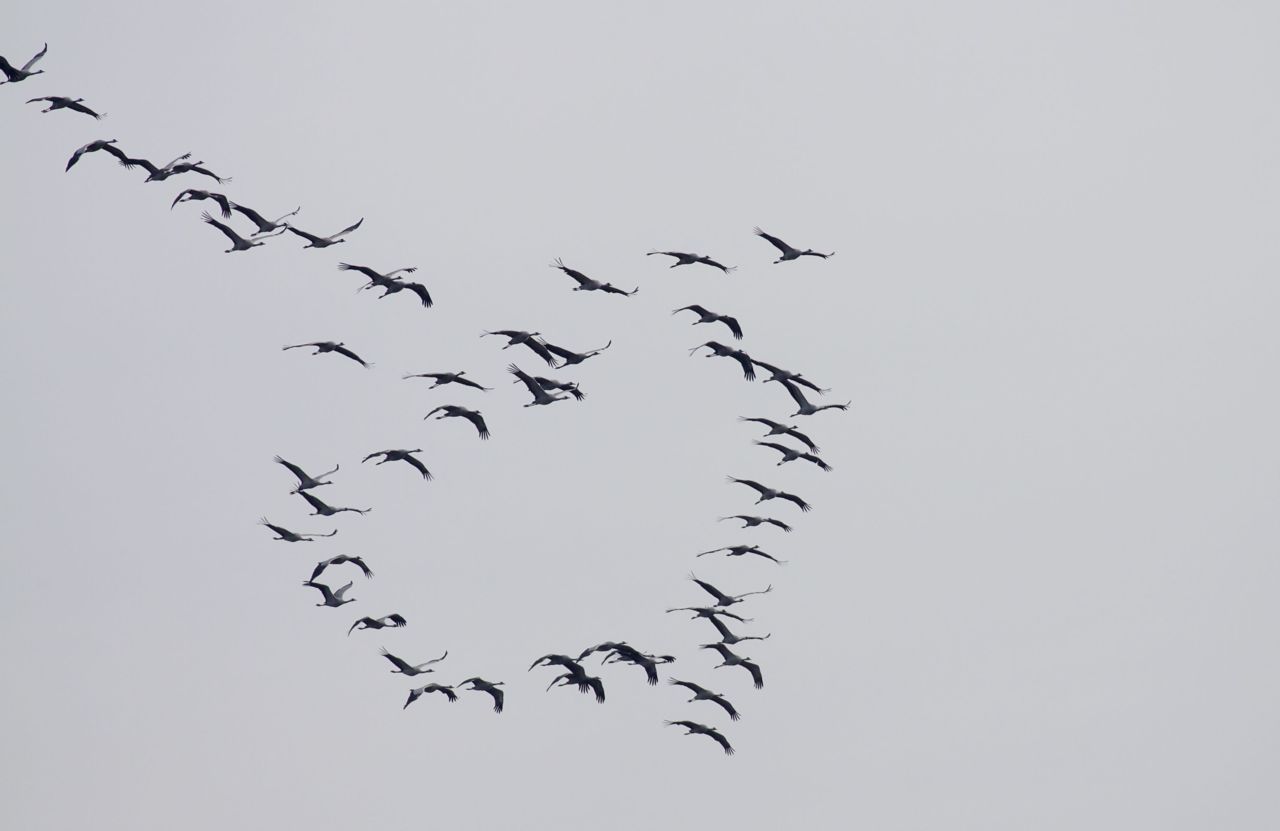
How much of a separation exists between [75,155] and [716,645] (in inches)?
1400

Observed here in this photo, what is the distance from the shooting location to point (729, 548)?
435ft

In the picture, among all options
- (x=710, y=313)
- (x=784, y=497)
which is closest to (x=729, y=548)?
(x=784, y=497)

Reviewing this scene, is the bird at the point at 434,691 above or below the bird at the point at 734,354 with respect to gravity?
below

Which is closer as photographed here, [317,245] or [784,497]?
[317,245]

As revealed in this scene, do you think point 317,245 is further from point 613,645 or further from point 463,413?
point 613,645

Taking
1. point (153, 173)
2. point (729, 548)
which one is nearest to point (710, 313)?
point (729, 548)

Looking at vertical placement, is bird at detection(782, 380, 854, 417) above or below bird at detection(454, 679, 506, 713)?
above

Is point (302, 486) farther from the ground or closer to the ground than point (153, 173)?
closer to the ground

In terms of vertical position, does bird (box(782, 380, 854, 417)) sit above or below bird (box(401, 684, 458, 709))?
above

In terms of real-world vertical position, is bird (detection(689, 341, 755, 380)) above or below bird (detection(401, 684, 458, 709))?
above

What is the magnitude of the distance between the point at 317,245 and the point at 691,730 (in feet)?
90.0

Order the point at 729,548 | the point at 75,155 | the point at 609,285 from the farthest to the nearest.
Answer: the point at 729,548, the point at 609,285, the point at 75,155

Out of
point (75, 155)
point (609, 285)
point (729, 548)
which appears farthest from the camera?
point (729, 548)

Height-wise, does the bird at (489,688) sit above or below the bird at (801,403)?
below
